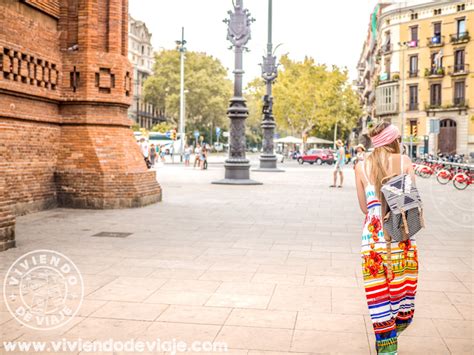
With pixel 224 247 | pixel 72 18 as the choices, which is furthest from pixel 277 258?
pixel 72 18

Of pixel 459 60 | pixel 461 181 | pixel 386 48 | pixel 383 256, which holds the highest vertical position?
pixel 386 48

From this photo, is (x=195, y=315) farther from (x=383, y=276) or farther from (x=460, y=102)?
(x=460, y=102)

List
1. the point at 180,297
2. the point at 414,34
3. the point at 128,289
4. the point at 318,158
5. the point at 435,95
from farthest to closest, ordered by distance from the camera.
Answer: the point at 414,34 → the point at 435,95 → the point at 318,158 → the point at 128,289 → the point at 180,297

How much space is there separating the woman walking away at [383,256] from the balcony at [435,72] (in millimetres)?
56949

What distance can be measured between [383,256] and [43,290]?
3.43 meters

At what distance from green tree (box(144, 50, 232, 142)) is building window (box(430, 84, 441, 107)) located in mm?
27074

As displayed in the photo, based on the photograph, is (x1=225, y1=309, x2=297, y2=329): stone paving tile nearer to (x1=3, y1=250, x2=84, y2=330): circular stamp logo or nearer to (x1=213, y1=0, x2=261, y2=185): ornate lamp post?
(x1=3, y1=250, x2=84, y2=330): circular stamp logo

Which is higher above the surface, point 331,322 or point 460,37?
point 460,37

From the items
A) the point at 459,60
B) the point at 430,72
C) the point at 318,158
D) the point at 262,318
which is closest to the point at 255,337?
the point at 262,318

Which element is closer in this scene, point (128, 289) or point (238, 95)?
point (128, 289)

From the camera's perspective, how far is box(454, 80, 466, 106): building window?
5584 cm

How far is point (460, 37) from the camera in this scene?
5541cm

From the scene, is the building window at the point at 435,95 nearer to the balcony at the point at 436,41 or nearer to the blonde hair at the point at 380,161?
the balcony at the point at 436,41

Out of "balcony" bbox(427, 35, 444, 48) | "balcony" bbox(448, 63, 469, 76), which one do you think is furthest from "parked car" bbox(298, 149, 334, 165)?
"balcony" bbox(427, 35, 444, 48)
